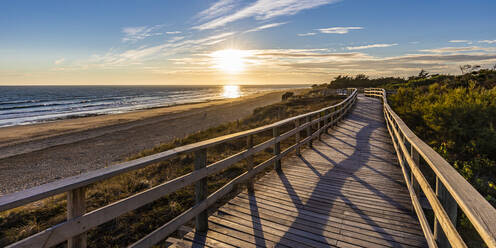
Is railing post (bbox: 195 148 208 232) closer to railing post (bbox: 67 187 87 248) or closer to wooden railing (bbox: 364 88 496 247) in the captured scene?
railing post (bbox: 67 187 87 248)

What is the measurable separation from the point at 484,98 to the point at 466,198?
8.77m

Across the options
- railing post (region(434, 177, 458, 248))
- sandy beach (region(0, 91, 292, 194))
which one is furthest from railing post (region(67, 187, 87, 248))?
sandy beach (region(0, 91, 292, 194))

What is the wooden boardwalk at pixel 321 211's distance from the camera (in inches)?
126

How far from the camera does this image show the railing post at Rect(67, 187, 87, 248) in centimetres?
188

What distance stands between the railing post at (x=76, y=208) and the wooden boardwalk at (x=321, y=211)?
4.52 feet

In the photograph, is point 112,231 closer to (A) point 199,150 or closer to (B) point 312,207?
(A) point 199,150

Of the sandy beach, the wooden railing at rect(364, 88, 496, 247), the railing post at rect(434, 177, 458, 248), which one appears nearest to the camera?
the wooden railing at rect(364, 88, 496, 247)

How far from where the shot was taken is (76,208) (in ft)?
6.32

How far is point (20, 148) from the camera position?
1688cm

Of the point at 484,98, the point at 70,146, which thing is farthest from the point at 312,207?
the point at 70,146

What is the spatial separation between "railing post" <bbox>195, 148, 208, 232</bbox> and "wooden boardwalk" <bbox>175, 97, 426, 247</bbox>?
0.12m

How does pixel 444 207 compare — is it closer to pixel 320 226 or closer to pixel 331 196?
pixel 320 226

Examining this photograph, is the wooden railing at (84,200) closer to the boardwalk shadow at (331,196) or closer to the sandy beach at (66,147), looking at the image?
the boardwalk shadow at (331,196)

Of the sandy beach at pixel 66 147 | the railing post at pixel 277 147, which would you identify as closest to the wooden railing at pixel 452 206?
the railing post at pixel 277 147
